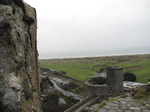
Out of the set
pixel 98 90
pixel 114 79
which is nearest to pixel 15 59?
pixel 98 90

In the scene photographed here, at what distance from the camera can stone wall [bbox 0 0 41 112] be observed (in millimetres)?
2416

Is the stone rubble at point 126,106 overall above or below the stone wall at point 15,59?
below

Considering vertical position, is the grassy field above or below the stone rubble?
below

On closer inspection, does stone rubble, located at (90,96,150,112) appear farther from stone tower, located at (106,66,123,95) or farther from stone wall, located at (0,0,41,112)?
stone tower, located at (106,66,123,95)

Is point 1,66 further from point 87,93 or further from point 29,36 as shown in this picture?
point 87,93

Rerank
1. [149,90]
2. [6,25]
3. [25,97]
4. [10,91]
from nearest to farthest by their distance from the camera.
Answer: [10,91] < [6,25] < [25,97] < [149,90]

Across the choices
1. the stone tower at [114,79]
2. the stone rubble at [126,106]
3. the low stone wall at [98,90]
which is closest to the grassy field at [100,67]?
the stone tower at [114,79]

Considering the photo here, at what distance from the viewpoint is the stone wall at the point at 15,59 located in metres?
2.42

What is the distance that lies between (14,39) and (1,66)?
1.99 feet

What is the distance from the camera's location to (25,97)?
9.82 ft

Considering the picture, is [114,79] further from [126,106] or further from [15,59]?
[15,59]

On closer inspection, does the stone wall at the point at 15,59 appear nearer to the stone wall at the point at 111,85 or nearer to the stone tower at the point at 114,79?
the stone tower at the point at 114,79

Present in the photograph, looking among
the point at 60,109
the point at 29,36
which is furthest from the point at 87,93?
the point at 29,36

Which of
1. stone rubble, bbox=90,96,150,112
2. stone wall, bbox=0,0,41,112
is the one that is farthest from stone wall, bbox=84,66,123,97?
stone wall, bbox=0,0,41,112
